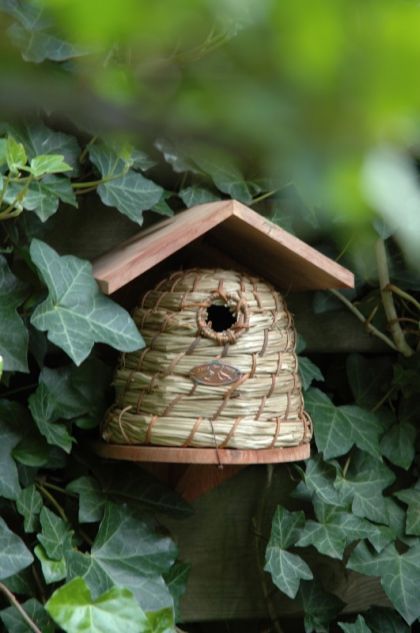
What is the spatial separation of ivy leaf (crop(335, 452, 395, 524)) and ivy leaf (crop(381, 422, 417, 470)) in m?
0.03

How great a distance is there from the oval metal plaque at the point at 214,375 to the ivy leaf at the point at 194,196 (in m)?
0.30

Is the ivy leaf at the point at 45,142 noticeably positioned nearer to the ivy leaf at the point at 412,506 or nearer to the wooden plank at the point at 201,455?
the wooden plank at the point at 201,455

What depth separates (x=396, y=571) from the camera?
Result: 51.4 inches

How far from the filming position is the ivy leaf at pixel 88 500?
119cm

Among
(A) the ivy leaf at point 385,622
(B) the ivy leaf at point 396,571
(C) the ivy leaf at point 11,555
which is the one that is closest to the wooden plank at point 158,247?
(C) the ivy leaf at point 11,555

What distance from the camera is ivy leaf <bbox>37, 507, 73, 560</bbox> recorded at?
112cm

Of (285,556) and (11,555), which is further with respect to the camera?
(285,556)

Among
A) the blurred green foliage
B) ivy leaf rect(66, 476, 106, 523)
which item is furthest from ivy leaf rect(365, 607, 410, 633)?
the blurred green foliage

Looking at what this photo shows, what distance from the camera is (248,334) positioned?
3.64 feet


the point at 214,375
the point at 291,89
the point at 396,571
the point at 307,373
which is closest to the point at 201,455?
the point at 214,375

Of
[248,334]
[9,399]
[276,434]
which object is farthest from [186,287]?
[9,399]

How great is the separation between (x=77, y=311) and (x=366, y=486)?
55cm

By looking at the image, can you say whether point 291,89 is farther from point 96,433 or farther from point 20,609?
point 96,433

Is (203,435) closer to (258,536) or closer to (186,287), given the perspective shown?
(186,287)
